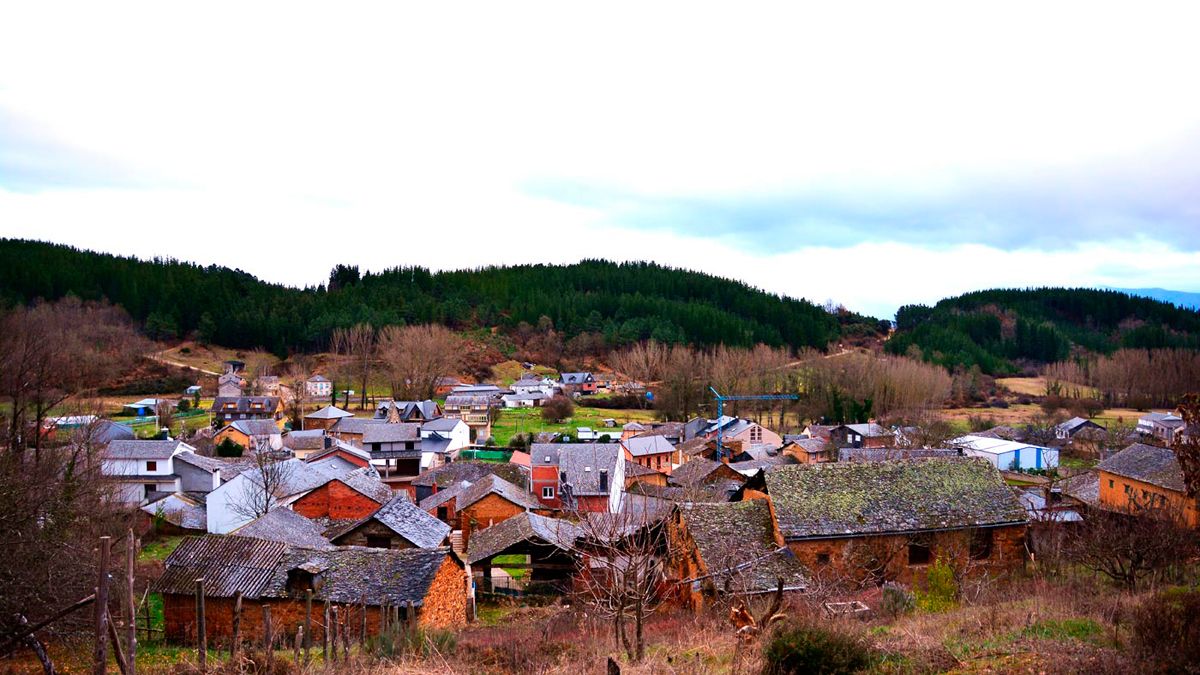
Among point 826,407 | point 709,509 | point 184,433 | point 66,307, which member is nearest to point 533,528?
point 709,509

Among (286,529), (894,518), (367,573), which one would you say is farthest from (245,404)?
(894,518)

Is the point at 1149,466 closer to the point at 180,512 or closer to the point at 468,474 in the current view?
the point at 468,474

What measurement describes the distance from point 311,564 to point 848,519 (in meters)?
13.0

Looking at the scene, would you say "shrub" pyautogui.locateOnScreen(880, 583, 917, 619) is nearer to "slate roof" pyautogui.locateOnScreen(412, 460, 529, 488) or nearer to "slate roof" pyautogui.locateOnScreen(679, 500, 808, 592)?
"slate roof" pyautogui.locateOnScreen(679, 500, 808, 592)

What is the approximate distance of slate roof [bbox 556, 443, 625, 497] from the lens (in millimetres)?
35938

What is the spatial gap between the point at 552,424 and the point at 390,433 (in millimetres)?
23698

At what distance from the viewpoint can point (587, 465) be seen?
37000mm

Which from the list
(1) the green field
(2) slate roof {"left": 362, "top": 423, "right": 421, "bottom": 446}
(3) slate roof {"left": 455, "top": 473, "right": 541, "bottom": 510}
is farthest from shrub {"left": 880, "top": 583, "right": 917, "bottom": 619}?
(1) the green field

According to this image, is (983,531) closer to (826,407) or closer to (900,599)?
(900,599)

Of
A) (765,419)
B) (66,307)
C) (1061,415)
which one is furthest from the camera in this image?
(66,307)

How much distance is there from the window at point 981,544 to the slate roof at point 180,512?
29007mm

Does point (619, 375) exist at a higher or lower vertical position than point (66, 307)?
lower

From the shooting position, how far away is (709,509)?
20.2 metres

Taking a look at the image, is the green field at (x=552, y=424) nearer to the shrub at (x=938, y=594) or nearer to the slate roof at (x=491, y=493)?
the slate roof at (x=491, y=493)
